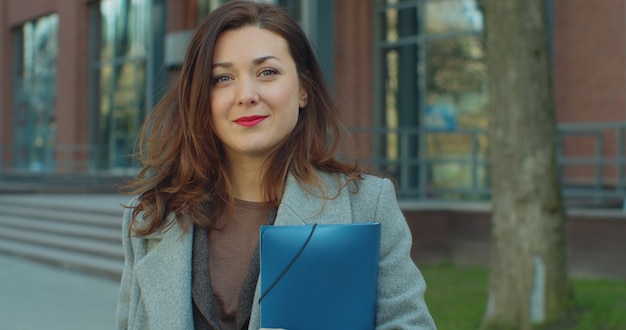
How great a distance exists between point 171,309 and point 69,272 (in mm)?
8010

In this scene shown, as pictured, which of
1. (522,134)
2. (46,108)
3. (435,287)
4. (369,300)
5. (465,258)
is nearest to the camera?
(369,300)

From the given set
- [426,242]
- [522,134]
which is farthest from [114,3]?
[522,134]

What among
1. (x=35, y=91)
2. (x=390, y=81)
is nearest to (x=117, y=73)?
(x=35, y=91)

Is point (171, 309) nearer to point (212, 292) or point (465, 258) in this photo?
point (212, 292)

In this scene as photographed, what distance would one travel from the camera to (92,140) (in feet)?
71.6

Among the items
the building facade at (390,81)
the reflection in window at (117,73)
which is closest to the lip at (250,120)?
the building facade at (390,81)

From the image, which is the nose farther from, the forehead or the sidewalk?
the sidewalk

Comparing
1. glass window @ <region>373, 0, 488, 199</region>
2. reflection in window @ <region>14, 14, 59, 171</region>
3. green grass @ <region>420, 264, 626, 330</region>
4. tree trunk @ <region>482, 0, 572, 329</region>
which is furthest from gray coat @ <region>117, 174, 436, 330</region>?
reflection in window @ <region>14, 14, 59, 171</region>

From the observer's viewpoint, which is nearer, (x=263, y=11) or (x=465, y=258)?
(x=263, y=11)

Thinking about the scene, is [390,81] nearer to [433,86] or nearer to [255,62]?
[433,86]

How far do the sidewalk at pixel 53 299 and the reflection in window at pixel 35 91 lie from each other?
46.4 feet

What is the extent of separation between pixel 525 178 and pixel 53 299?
481 cm

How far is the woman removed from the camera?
70.0 inches

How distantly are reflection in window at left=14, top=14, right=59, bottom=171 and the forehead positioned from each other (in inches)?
862
